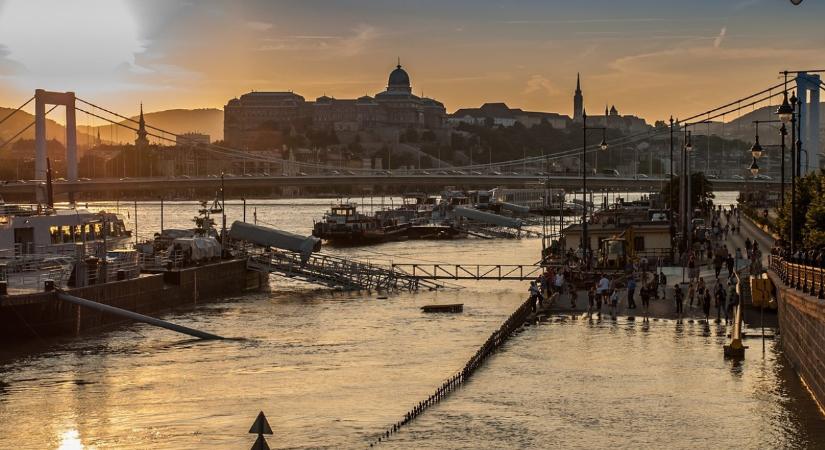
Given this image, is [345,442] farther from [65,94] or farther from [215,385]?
[65,94]

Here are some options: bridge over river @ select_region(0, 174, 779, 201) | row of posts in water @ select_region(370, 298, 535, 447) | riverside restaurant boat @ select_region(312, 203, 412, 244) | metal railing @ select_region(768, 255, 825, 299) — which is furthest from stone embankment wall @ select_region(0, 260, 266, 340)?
bridge over river @ select_region(0, 174, 779, 201)

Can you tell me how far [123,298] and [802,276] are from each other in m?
19.2

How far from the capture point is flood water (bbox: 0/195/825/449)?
2145cm

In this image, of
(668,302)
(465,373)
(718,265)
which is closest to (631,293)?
(668,302)

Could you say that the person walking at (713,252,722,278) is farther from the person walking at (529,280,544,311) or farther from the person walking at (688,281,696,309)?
the person walking at (529,280,544,311)

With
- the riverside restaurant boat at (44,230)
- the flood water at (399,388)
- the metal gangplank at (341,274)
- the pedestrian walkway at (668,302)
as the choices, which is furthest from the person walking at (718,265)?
the riverside restaurant boat at (44,230)

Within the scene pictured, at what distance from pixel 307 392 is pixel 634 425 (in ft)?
20.7

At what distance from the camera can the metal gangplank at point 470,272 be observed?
4728cm

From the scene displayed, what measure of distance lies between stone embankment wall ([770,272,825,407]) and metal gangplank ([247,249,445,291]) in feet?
69.0

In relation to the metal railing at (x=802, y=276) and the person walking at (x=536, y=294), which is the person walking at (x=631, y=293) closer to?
the person walking at (x=536, y=294)

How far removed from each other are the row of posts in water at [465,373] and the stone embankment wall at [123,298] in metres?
9.93

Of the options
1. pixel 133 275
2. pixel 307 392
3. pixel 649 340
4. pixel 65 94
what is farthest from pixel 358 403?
pixel 65 94

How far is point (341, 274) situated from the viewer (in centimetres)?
4781

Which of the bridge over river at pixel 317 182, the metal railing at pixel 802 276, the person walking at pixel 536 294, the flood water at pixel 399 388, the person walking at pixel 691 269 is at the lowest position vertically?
the flood water at pixel 399 388
